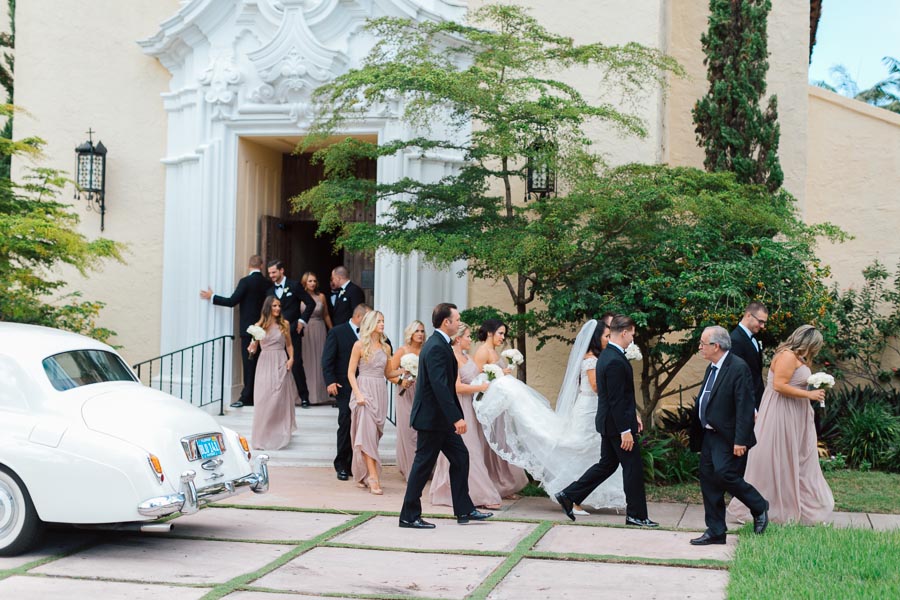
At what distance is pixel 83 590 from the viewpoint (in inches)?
274

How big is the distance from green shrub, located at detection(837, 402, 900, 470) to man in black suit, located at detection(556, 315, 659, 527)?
4554mm

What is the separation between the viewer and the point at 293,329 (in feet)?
46.1

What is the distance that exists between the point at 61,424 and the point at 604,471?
4.55 metres

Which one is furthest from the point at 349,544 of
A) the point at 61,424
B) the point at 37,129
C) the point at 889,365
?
the point at 37,129

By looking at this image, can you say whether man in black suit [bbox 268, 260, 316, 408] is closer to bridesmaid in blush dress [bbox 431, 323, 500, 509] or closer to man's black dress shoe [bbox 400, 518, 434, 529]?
bridesmaid in blush dress [bbox 431, 323, 500, 509]

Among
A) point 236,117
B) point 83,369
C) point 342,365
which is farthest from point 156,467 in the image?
point 236,117

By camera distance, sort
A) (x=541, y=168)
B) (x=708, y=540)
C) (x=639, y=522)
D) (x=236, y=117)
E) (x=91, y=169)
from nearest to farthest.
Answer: (x=708, y=540)
(x=639, y=522)
(x=541, y=168)
(x=236, y=117)
(x=91, y=169)

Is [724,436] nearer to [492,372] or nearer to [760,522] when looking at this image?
[760,522]

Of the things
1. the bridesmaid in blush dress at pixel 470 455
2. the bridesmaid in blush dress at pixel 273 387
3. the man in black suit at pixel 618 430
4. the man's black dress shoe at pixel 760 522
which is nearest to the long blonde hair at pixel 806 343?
the man in black suit at pixel 618 430

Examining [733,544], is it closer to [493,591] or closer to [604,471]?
[604,471]

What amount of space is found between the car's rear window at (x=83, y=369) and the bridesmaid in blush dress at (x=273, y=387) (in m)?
3.71

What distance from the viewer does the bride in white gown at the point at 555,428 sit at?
993cm

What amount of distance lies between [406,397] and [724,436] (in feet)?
12.8

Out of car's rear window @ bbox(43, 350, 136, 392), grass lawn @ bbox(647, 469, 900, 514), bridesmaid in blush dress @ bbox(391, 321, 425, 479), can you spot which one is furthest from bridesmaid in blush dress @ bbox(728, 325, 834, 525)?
car's rear window @ bbox(43, 350, 136, 392)
